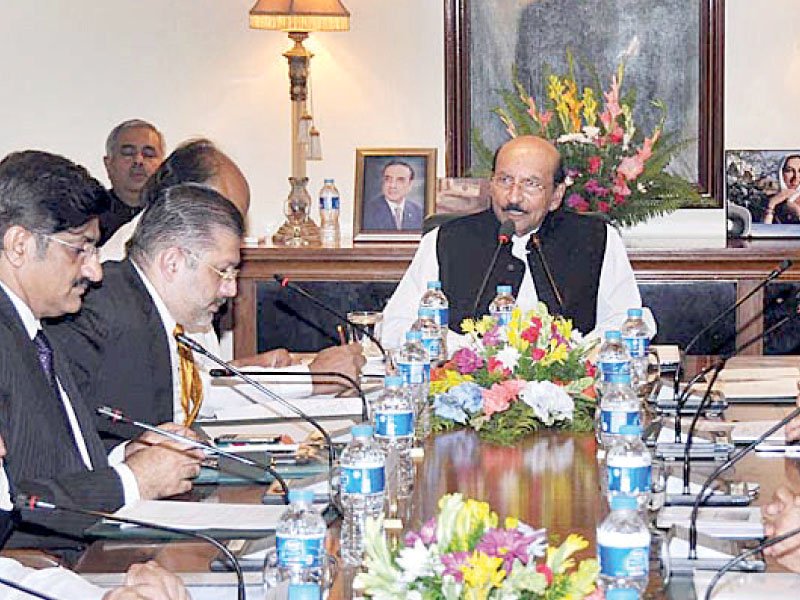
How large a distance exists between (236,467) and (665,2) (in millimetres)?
3560

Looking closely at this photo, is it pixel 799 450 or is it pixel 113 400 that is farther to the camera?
pixel 113 400

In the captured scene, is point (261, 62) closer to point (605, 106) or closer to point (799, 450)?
point (605, 106)

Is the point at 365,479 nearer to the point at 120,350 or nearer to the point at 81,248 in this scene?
the point at 81,248

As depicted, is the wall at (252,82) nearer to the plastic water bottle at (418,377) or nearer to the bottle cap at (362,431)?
the plastic water bottle at (418,377)

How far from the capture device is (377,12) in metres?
6.10

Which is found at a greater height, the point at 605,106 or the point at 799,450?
the point at 605,106

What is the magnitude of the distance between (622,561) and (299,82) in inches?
168

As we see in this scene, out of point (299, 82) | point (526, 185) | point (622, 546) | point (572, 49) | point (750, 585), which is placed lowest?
point (750, 585)

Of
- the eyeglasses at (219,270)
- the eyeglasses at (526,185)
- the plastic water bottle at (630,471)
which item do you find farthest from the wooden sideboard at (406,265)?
the plastic water bottle at (630,471)

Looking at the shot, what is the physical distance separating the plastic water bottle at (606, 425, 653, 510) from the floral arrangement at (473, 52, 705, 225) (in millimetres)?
3088

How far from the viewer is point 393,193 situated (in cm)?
602

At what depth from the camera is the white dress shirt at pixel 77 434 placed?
113 inches

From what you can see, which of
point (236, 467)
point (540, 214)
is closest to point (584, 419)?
point (236, 467)

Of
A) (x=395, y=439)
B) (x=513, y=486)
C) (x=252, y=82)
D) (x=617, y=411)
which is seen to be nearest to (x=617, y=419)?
(x=617, y=411)
